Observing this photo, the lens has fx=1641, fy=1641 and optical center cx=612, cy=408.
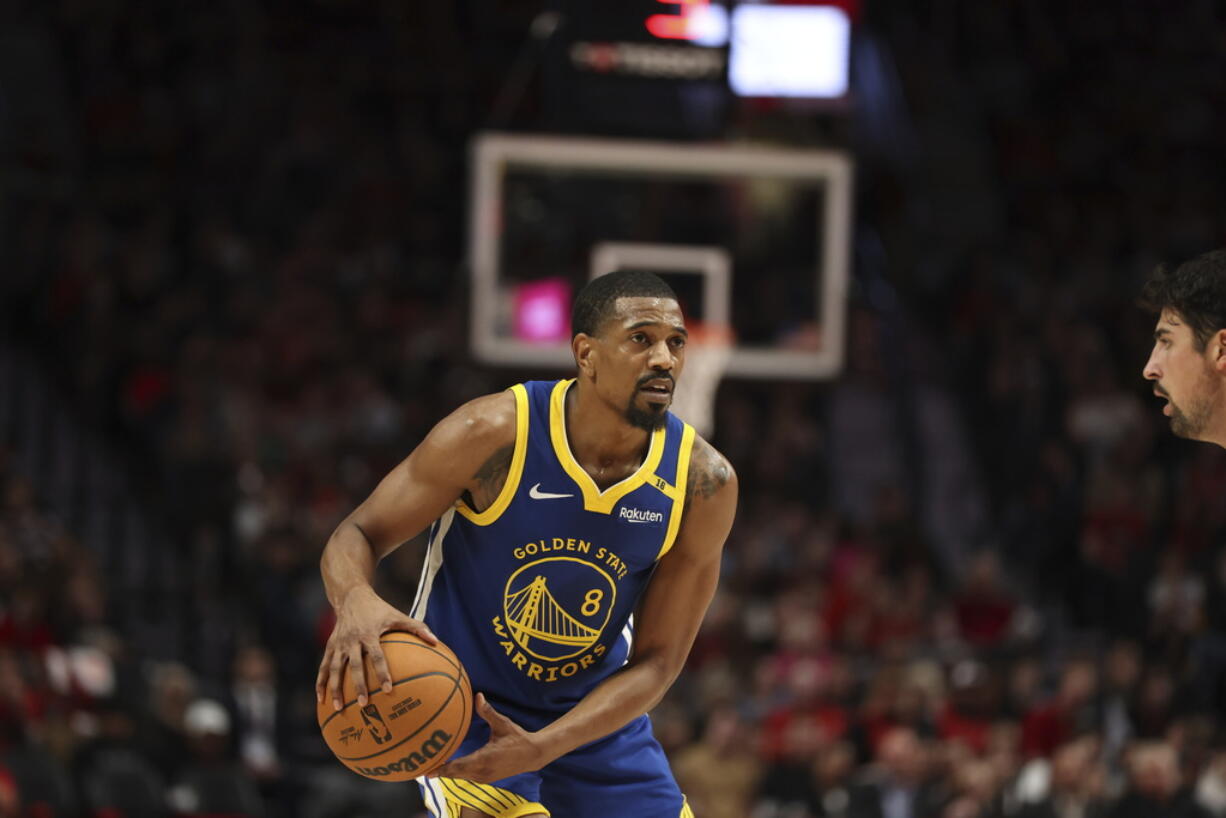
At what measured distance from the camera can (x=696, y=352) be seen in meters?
10.3

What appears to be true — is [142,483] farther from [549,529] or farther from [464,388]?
[549,529]

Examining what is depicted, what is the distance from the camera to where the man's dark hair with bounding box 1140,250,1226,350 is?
405cm

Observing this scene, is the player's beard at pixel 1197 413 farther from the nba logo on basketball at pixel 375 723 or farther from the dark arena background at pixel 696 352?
the dark arena background at pixel 696 352

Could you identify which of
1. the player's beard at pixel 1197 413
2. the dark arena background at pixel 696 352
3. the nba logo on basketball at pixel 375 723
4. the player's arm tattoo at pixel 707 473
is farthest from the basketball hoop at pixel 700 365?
the nba logo on basketball at pixel 375 723

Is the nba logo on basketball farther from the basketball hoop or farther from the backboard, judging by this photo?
the basketball hoop

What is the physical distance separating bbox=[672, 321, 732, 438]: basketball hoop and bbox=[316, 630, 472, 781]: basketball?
615 cm

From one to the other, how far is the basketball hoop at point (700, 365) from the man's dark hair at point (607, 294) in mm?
5665

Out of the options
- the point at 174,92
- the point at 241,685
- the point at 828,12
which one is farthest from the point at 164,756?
the point at 174,92

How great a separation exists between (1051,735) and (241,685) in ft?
17.2

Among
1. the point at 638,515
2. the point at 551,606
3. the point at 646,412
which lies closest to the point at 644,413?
the point at 646,412

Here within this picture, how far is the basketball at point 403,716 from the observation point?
3.94m

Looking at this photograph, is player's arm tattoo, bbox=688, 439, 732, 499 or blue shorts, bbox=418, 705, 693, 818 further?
player's arm tattoo, bbox=688, 439, 732, 499

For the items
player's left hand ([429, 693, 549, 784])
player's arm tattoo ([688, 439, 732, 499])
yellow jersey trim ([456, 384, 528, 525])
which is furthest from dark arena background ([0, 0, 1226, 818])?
player's left hand ([429, 693, 549, 784])

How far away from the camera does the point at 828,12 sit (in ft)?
34.0
